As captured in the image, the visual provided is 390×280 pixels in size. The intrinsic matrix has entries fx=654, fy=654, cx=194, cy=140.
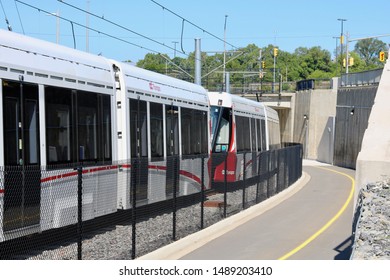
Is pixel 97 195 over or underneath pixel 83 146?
underneath

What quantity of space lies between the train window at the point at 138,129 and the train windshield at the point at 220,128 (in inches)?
347

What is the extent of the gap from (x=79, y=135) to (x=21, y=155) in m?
2.28

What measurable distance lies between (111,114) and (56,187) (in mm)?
3455

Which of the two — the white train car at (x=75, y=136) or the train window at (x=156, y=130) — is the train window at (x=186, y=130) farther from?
the train window at (x=156, y=130)

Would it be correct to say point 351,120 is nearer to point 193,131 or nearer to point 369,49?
point 193,131

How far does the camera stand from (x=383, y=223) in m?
9.36

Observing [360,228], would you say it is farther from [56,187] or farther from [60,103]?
[60,103]

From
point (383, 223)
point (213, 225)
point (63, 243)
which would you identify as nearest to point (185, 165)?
point (213, 225)

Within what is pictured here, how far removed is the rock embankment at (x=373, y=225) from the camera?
762cm

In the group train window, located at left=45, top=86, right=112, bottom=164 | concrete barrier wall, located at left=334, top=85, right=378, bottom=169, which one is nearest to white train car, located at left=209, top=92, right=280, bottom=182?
train window, located at left=45, top=86, right=112, bottom=164

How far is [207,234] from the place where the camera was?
556 inches

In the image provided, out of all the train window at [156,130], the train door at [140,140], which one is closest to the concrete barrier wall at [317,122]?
the train window at [156,130]

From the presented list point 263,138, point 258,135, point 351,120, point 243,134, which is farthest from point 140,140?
point 351,120
